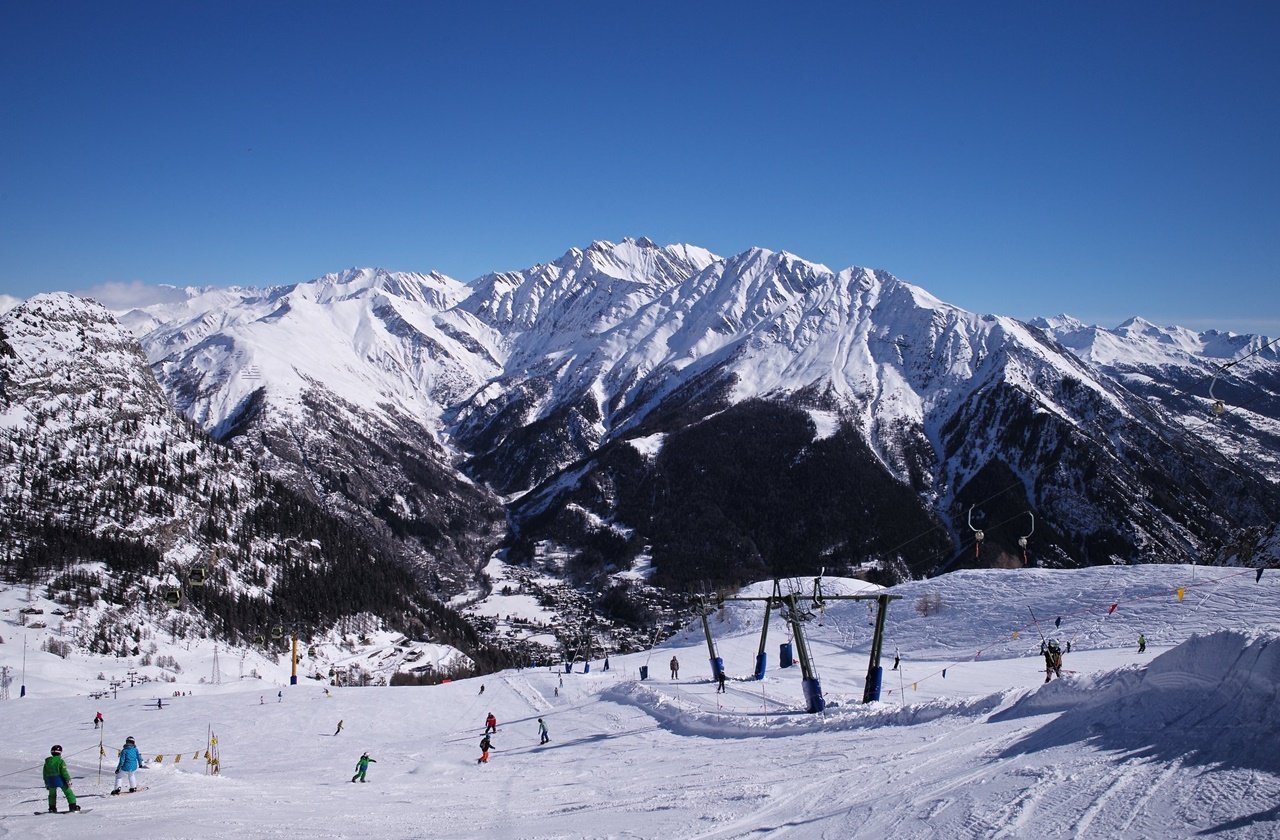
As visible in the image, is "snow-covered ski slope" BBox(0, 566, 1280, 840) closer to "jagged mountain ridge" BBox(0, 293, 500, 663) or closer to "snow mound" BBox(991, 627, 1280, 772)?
"snow mound" BBox(991, 627, 1280, 772)

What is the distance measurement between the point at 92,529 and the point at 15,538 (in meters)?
10.9

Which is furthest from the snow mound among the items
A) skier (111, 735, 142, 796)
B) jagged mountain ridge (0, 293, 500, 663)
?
jagged mountain ridge (0, 293, 500, 663)

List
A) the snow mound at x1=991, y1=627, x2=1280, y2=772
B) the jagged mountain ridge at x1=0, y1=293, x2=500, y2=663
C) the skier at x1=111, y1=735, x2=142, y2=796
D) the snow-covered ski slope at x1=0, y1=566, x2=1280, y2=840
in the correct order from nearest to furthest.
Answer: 1. the snow-covered ski slope at x1=0, y1=566, x2=1280, y2=840
2. the snow mound at x1=991, y1=627, x2=1280, y2=772
3. the skier at x1=111, y1=735, x2=142, y2=796
4. the jagged mountain ridge at x1=0, y1=293, x2=500, y2=663

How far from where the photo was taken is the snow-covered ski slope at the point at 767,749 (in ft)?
51.3

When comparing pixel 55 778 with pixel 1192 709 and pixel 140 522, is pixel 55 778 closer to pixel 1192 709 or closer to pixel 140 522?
pixel 1192 709

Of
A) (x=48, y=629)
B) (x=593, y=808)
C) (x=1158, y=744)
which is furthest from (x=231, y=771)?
(x=48, y=629)

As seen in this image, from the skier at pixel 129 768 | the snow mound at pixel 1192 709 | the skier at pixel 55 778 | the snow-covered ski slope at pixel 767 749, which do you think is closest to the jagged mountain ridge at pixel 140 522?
the snow-covered ski slope at pixel 767 749

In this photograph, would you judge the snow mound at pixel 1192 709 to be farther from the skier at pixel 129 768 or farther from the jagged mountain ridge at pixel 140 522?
the jagged mountain ridge at pixel 140 522

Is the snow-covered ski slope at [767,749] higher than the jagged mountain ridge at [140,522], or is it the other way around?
the jagged mountain ridge at [140,522]

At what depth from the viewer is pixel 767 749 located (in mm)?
27953

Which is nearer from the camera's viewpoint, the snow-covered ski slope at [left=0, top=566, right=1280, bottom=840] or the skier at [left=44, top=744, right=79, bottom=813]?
the snow-covered ski slope at [left=0, top=566, right=1280, bottom=840]

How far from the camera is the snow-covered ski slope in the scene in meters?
15.6

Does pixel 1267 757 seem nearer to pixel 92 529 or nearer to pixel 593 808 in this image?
pixel 593 808

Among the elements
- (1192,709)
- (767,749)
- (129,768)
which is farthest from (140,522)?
(1192,709)
